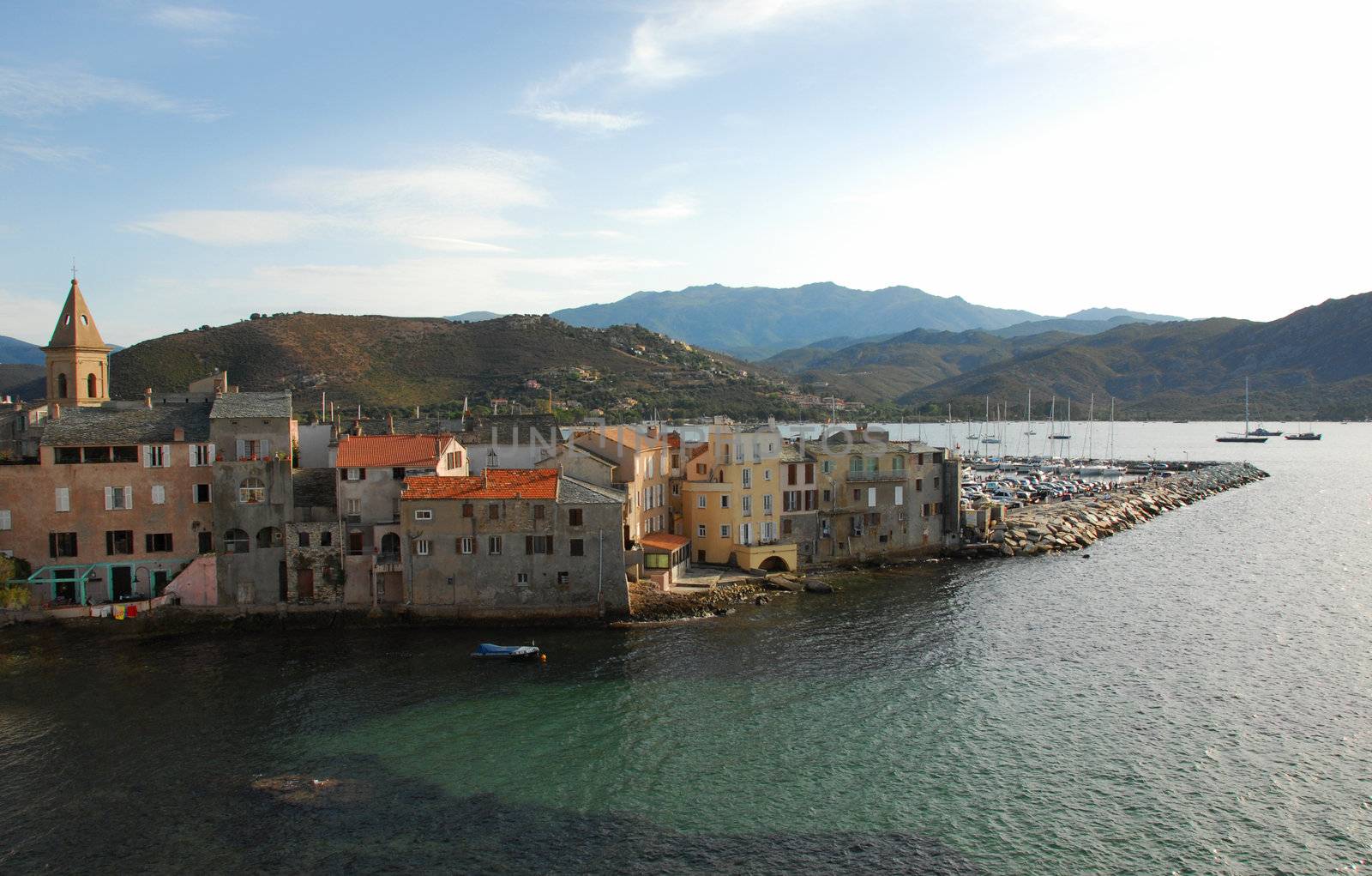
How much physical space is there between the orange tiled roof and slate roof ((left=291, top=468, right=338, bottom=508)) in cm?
496

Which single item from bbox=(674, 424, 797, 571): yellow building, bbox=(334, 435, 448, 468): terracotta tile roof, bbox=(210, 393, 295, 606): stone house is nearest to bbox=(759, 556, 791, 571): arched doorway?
bbox=(674, 424, 797, 571): yellow building

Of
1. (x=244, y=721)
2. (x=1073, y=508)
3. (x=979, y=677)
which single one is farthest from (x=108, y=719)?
(x=1073, y=508)

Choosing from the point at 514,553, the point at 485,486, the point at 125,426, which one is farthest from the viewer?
the point at 125,426

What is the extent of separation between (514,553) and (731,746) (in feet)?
59.0

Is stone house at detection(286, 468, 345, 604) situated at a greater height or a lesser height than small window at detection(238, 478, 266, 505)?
lesser

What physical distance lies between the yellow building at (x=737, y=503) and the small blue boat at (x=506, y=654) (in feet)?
61.4

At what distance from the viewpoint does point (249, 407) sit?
48.2 metres

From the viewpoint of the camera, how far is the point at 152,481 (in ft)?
152

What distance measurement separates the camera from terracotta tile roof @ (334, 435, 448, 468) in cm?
4750

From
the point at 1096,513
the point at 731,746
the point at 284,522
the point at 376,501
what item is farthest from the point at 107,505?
the point at 1096,513

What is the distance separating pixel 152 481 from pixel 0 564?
7477 mm

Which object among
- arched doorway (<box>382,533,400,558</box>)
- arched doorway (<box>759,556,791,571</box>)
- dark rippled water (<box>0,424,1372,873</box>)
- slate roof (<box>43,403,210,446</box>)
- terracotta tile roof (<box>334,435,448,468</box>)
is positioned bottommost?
dark rippled water (<box>0,424,1372,873</box>)

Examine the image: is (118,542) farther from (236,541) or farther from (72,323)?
(72,323)

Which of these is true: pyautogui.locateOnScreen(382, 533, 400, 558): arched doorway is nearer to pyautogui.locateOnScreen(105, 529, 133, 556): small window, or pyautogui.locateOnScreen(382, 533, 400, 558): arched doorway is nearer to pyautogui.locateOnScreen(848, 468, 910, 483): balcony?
pyautogui.locateOnScreen(105, 529, 133, 556): small window
